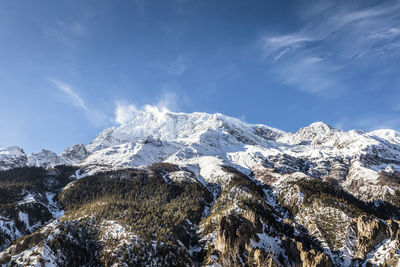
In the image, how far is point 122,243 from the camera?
141875 mm

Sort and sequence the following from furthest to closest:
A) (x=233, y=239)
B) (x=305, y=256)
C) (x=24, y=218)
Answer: (x=24, y=218) → (x=233, y=239) → (x=305, y=256)

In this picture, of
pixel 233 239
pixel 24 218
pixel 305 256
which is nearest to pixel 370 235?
pixel 305 256

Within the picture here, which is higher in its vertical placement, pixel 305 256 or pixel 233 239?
pixel 233 239

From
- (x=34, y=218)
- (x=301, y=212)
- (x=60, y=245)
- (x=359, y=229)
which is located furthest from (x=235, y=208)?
(x=34, y=218)

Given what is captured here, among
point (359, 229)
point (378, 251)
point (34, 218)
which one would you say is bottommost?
point (378, 251)

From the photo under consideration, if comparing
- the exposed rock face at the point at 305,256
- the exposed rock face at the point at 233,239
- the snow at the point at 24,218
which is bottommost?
the exposed rock face at the point at 305,256

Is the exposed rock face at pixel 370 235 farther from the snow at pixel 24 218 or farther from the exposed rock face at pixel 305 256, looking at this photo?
the snow at pixel 24 218

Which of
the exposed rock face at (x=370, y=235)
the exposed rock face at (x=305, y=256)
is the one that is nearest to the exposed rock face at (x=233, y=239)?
the exposed rock face at (x=305, y=256)

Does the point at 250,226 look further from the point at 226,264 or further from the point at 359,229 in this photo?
the point at 359,229

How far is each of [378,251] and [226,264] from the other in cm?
7764

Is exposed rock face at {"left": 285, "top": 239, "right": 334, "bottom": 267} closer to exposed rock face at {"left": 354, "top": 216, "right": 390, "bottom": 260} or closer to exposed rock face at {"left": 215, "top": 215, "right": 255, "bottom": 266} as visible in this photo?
exposed rock face at {"left": 215, "top": 215, "right": 255, "bottom": 266}

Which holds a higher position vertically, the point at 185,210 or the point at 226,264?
the point at 185,210

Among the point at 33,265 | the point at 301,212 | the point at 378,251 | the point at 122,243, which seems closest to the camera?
the point at 33,265

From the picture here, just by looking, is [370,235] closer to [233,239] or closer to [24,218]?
[233,239]
